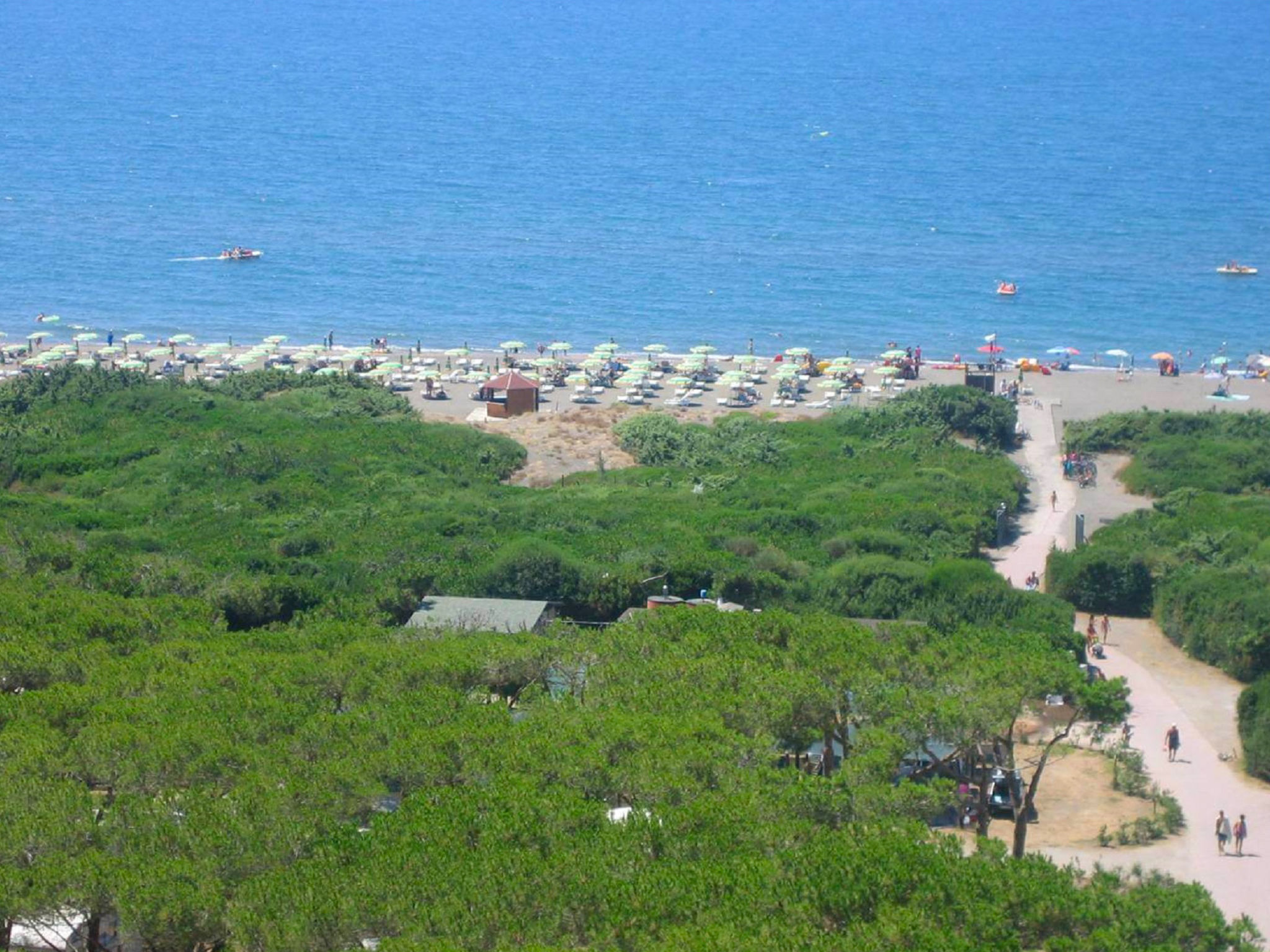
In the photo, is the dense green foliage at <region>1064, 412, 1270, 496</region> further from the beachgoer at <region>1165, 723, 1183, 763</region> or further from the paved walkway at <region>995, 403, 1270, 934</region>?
the beachgoer at <region>1165, 723, 1183, 763</region>

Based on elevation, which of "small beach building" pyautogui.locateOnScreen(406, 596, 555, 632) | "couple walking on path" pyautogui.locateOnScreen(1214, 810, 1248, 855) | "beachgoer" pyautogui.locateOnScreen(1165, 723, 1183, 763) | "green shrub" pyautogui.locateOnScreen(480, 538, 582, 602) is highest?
"green shrub" pyautogui.locateOnScreen(480, 538, 582, 602)

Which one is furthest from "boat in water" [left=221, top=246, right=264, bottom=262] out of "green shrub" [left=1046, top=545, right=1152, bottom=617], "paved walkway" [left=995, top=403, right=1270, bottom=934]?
"green shrub" [left=1046, top=545, right=1152, bottom=617]

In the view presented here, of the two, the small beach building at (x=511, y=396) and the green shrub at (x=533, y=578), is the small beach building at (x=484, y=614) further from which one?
the small beach building at (x=511, y=396)

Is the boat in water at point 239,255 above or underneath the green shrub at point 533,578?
above

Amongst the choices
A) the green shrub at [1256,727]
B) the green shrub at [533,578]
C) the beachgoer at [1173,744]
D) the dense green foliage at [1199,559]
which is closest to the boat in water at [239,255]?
the dense green foliage at [1199,559]

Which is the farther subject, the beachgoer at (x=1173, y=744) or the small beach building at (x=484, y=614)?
the small beach building at (x=484, y=614)

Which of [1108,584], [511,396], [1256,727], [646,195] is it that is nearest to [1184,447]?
[1108,584]

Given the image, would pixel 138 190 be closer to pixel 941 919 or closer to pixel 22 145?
pixel 22 145
